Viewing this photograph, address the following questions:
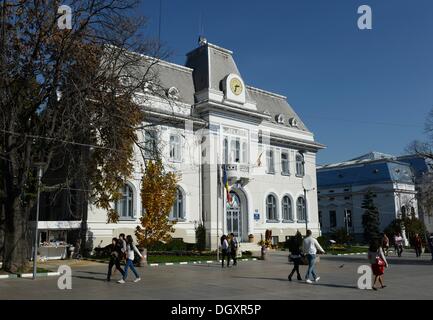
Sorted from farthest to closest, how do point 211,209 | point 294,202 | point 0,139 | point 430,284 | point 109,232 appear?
point 294,202 < point 211,209 < point 109,232 < point 0,139 < point 430,284

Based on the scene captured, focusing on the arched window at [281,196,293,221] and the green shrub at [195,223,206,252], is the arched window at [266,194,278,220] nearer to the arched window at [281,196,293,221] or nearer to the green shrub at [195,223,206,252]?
the arched window at [281,196,293,221]

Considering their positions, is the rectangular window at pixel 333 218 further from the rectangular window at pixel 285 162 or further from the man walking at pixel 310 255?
the man walking at pixel 310 255

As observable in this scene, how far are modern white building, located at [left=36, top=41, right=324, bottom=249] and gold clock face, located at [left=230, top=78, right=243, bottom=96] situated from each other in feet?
0.29

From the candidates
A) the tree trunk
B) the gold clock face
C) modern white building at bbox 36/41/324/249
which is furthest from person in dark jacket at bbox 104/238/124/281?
the gold clock face

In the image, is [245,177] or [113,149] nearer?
[113,149]

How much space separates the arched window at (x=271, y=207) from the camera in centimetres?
4534

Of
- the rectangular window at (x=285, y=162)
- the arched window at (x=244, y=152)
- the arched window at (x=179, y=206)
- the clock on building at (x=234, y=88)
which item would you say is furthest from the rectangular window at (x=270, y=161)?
the arched window at (x=179, y=206)

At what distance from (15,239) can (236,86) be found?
86.2ft

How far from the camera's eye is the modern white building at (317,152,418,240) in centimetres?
6862

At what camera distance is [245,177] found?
41.2m

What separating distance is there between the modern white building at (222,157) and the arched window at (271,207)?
10cm
